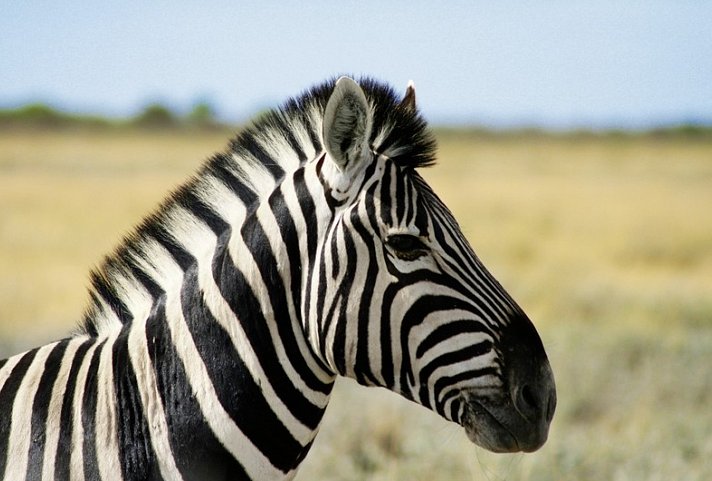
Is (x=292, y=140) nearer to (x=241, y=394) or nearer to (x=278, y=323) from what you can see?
(x=278, y=323)

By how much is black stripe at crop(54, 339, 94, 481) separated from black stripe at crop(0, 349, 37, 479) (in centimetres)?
20

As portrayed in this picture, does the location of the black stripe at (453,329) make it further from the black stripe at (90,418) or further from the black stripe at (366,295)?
the black stripe at (90,418)

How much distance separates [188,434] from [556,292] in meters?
12.4

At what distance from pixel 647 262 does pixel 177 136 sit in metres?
55.0

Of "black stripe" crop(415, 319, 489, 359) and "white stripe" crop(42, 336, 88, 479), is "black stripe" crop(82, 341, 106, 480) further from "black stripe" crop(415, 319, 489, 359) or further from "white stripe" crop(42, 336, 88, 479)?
"black stripe" crop(415, 319, 489, 359)

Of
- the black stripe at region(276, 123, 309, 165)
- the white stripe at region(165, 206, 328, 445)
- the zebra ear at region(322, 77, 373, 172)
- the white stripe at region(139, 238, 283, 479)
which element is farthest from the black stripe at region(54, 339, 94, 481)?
the zebra ear at region(322, 77, 373, 172)

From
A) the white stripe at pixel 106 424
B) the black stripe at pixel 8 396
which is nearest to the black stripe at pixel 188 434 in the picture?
the white stripe at pixel 106 424

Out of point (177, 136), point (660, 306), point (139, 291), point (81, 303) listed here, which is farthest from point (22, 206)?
point (177, 136)

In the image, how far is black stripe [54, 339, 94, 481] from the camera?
296 centimetres

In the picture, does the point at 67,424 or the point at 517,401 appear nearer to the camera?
the point at 517,401

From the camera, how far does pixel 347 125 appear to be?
305 cm

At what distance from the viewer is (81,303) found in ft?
48.4

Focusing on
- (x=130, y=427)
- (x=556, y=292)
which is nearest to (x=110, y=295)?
(x=130, y=427)

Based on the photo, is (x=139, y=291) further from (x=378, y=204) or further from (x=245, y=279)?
(x=378, y=204)
